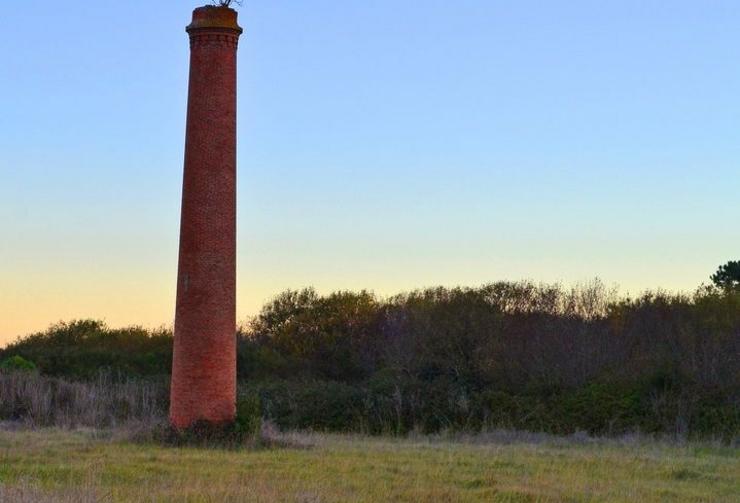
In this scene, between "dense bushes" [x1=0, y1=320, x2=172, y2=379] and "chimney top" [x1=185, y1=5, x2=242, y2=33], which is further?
"dense bushes" [x1=0, y1=320, x2=172, y2=379]

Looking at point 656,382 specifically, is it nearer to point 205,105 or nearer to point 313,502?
point 205,105

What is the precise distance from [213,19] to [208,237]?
4.58 m

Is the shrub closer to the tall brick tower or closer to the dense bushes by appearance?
the dense bushes

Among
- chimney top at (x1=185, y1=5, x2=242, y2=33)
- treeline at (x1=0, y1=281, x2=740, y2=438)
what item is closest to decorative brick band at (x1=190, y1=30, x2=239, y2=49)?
chimney top at (x1=185, y1=5, x2=242, y2=33)

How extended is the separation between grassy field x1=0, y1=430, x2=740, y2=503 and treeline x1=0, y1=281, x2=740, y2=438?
613cm

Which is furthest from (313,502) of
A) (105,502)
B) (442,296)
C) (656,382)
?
(442,296)

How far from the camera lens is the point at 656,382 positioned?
104ft

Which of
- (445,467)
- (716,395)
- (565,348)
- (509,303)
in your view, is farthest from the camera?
(509,303)

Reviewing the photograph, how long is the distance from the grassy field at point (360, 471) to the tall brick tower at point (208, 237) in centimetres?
162

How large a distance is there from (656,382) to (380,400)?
7.92 m

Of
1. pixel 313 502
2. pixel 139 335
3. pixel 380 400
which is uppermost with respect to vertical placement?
pixel 139 335

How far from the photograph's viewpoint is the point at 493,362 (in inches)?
1532

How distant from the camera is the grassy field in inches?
566

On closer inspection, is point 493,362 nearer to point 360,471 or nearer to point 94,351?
point 94,351
